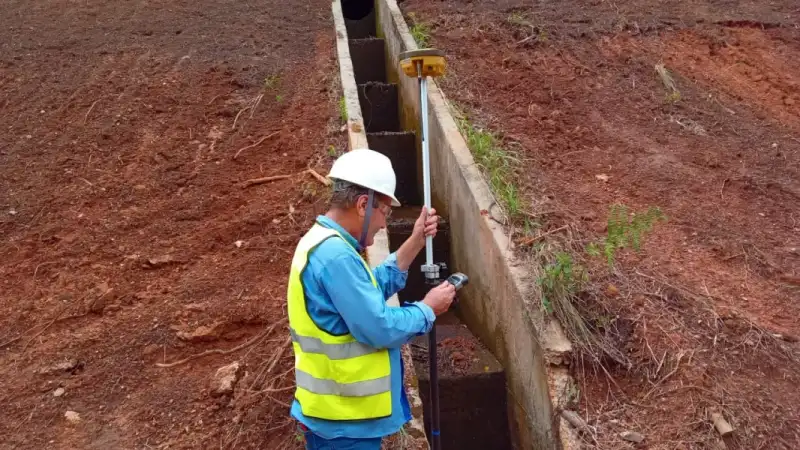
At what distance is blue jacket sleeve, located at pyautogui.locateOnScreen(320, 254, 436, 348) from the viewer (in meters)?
2.09

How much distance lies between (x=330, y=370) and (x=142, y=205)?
338cm

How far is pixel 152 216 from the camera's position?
483 cm

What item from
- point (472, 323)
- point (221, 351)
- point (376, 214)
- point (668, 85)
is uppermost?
point (376, 214)

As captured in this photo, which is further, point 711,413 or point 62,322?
point 62,322

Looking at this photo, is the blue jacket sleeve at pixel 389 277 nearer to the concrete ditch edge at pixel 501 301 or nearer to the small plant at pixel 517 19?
the concrete ditch edge at pixel 501 301

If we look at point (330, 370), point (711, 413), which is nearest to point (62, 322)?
point (330, 370)

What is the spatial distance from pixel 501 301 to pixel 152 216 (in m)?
2.82

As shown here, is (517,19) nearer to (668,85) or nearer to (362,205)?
(668,85)

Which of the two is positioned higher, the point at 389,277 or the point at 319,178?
→ the point at 389,277

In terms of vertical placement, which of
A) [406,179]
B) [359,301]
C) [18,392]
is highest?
[359,301]

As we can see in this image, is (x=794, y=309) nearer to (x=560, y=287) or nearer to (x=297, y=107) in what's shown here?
(x=560, y=287)

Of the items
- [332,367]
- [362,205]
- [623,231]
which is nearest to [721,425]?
[623,231]

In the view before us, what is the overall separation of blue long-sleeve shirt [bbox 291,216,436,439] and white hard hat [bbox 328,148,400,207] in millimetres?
183

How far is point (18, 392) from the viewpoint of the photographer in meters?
3.32
